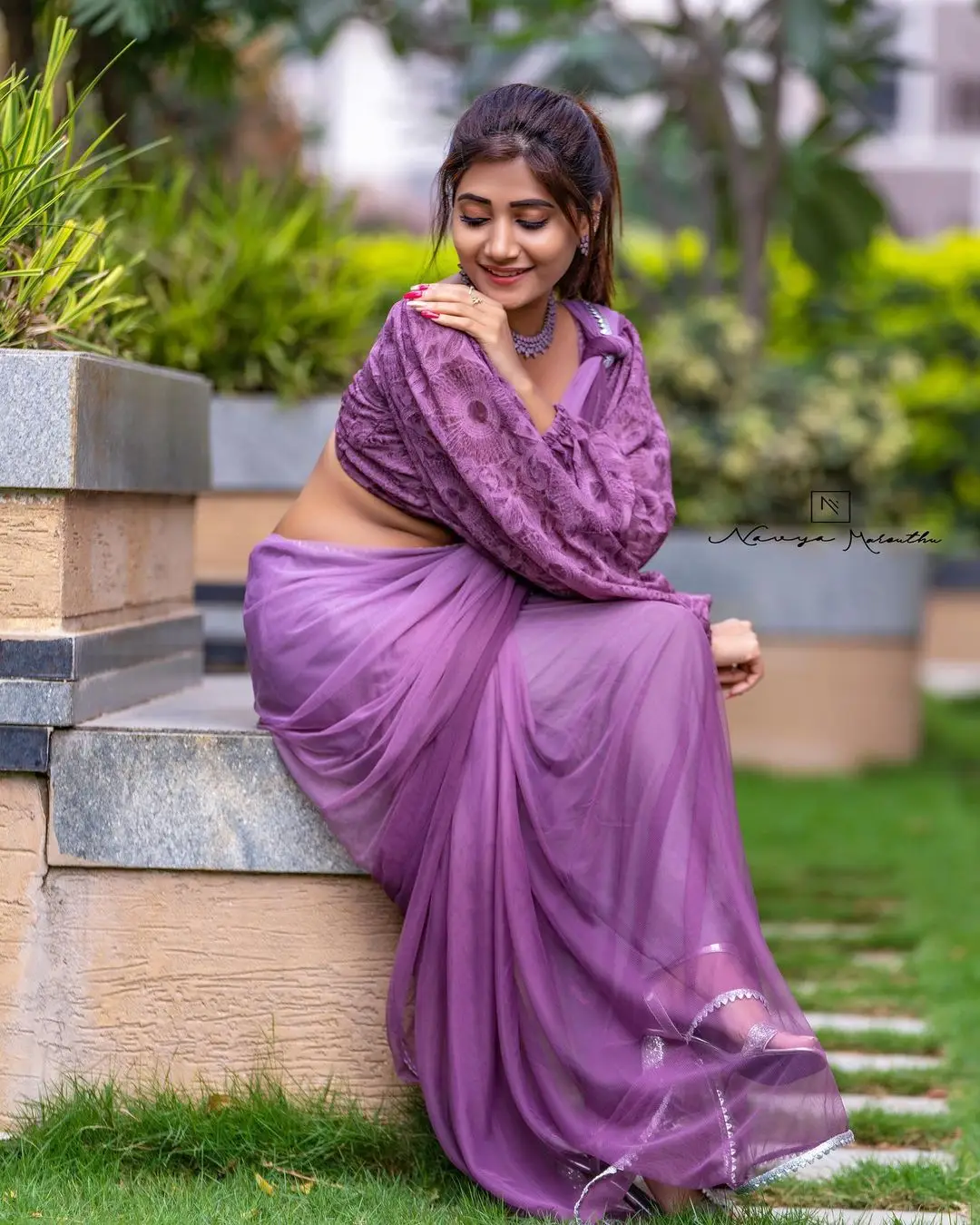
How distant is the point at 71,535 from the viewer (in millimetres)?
2951

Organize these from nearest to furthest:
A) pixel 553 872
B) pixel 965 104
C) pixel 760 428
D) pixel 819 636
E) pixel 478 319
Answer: pixel 553 872
pixel 478 319
pixel 819 636
pixel 760 428
pixel 965 104

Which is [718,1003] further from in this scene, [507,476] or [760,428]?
[760,428]

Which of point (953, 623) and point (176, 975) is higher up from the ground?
point (176, 975)

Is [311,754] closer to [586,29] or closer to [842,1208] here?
[842,1208]

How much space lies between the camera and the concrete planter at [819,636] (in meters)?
7.25

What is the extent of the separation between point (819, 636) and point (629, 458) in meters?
4.53

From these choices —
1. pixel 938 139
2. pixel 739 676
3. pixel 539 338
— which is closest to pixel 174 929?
pixel 739 676

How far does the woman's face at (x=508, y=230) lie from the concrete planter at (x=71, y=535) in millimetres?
662

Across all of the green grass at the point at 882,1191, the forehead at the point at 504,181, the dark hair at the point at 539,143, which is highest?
the dark hair at the point at 539,143

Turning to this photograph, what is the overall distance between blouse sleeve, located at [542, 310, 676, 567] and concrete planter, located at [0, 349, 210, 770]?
0.79 meters

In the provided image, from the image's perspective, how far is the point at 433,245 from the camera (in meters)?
3.04

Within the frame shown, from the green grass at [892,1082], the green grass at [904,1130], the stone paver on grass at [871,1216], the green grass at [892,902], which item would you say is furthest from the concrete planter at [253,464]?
the stone paver on grass at [871,1216]

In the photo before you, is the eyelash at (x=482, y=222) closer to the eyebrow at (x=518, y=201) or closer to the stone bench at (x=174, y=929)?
the eyebrow at (x=518, y=201)

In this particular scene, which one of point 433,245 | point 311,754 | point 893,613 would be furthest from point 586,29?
point 311,754
